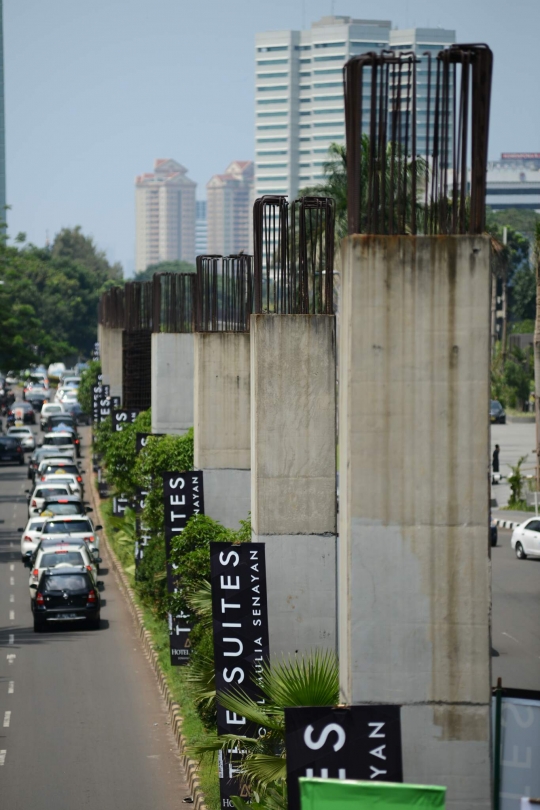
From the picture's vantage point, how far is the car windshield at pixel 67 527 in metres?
30.8

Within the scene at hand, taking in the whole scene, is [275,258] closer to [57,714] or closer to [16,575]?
[57,714]

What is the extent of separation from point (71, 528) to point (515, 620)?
1092cm

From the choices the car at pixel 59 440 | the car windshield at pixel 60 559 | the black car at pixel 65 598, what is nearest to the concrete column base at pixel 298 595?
the black car at pixel 65 598

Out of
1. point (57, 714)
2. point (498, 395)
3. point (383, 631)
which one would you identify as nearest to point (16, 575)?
point (57, 714)

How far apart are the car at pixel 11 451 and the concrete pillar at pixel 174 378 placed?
3639 centimetres

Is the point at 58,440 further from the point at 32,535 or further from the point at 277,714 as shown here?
the point at 277,714

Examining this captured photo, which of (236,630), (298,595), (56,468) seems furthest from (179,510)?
(56,468)

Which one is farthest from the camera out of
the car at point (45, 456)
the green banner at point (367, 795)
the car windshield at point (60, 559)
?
the car at point (45, 456)

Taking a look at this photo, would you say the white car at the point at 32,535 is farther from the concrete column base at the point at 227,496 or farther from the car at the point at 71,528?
the concrete column base at the point at 227,496

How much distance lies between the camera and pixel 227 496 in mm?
20062

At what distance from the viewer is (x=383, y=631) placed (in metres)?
8.85

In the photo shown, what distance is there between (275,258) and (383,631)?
669 cm

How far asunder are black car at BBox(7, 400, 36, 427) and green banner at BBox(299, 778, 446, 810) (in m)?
69.9

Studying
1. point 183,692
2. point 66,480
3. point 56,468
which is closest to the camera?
point 183,692
